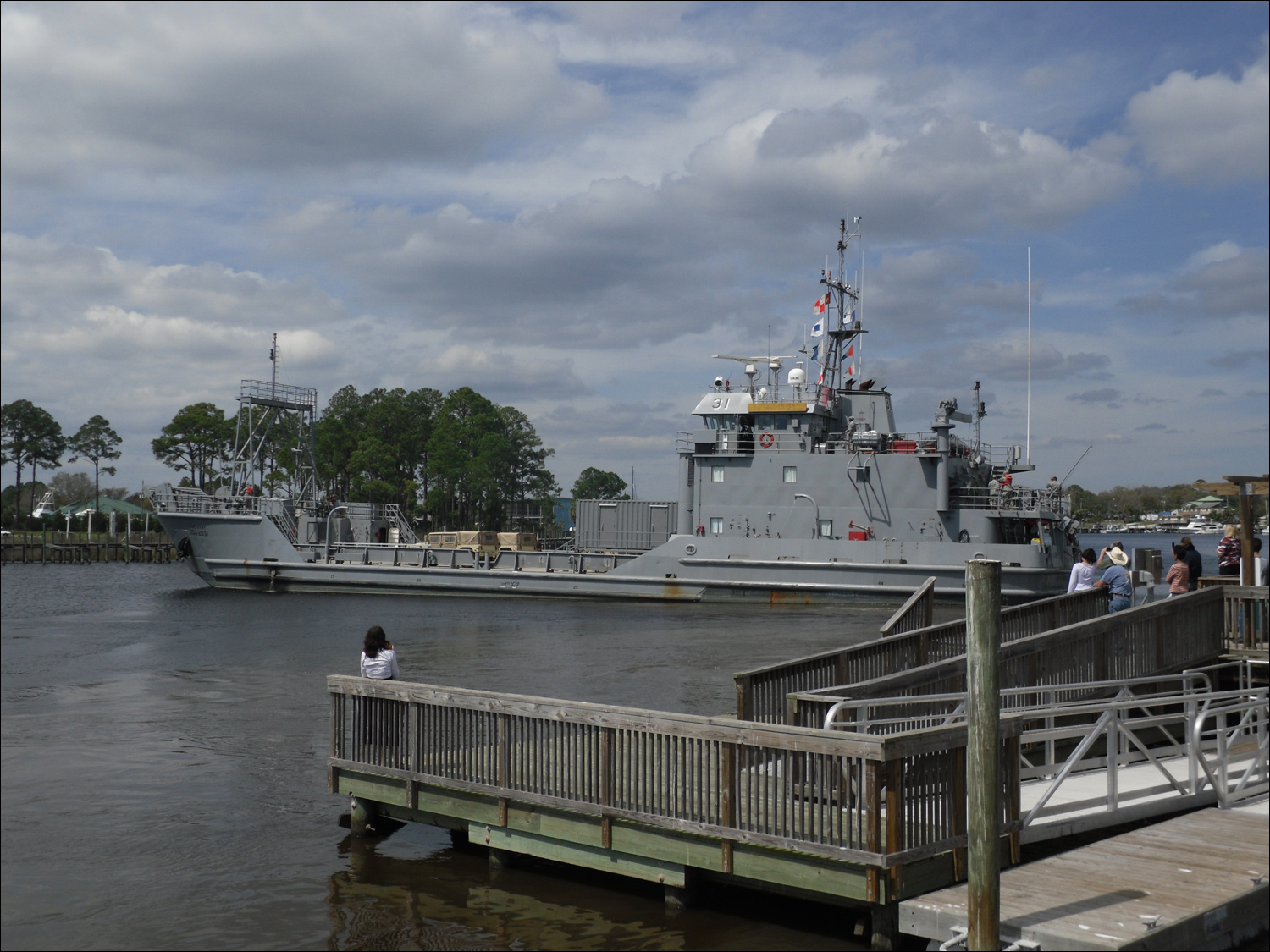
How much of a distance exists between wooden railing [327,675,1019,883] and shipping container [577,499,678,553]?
2992cm

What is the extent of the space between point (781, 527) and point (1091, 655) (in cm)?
2355

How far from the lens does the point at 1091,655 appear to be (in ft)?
35.8

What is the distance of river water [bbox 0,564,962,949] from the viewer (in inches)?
278

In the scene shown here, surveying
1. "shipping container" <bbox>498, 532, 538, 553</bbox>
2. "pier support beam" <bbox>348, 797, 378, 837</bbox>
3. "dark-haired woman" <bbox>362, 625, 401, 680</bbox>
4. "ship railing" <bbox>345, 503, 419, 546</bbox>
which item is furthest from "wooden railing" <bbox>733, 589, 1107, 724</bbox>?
"ship railing" <bbox>345, 503, 419, 546</bbox>

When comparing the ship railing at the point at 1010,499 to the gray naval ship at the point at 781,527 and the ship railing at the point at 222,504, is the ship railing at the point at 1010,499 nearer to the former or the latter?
the gray naval ship at the point at 781,527

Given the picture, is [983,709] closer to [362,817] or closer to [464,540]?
[362,817]

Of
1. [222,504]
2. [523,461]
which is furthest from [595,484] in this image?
[222,504]

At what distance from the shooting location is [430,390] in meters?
84.6

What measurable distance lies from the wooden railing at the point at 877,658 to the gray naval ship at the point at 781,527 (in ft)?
58.3

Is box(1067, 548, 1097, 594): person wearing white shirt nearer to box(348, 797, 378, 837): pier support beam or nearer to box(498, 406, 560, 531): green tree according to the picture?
box(348, 797, 378, 837): pier support beam

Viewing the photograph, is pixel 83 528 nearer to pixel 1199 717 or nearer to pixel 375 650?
pixel 375 650

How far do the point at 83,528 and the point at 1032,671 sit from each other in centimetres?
1924

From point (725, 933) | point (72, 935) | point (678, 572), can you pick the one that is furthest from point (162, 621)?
point (725, 933)

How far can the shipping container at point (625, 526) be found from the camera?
39.1m
